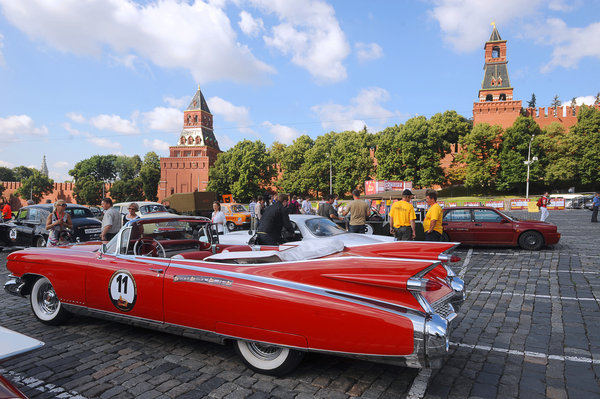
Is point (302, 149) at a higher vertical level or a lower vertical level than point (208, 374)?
higher

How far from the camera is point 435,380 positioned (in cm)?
309

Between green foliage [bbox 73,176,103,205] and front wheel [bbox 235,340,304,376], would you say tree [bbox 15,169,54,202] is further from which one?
front wheel [bbox 235,340,304,376]

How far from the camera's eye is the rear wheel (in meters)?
10.5

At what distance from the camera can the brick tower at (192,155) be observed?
7750cm

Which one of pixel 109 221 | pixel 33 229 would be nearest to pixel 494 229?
pixel 109 221

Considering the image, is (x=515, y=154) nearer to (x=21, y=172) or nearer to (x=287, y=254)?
(x=287, y=254)

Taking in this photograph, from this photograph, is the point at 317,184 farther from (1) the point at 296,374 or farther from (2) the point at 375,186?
(1) the point at 296,374

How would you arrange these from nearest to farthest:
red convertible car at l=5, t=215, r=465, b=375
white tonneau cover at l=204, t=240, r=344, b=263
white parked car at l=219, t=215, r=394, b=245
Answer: red convertible car at l=5, t=215, r=465, b=375 < white tonneau cover at l=204, t=240, r=344, b=263 < white parked car at l=219, t=215, r=394, b=245

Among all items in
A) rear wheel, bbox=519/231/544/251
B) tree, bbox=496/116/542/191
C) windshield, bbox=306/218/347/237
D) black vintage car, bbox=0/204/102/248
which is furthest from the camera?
tree, bbox=496/116/542/191

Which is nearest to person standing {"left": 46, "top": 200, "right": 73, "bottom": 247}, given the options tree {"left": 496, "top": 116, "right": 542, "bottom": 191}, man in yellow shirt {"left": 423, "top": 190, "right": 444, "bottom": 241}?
man in yellow shirt {"left": 423, "top": 190, "right": 444, "bottom": 241}

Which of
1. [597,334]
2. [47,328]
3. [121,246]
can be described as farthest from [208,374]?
[597,334]

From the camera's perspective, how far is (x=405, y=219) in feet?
25.6

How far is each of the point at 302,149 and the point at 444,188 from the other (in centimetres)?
2353

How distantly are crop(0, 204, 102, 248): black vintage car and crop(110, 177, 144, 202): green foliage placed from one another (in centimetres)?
6884
